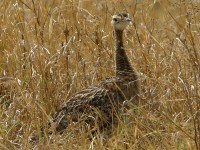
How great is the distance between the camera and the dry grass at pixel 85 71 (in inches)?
185

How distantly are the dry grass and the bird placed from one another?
12cm

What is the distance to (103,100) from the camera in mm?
5547

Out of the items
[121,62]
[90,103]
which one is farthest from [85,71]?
[90,103]

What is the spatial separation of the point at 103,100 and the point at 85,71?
1.97ft

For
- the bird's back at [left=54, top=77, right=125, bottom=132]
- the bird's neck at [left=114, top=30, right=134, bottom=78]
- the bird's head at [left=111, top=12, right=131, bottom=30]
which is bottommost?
the bird's back at [left=54, top=77, right=125, bottom=132]

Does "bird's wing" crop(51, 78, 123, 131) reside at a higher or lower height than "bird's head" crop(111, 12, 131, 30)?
lower

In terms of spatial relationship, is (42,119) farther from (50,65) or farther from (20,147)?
(50,65)

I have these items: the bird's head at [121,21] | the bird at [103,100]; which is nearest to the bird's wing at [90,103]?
the bird at [103,100]

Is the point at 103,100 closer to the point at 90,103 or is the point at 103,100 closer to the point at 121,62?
the point at 90,103

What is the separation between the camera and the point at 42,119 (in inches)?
206

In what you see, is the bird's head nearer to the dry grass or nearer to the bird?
the dry grass

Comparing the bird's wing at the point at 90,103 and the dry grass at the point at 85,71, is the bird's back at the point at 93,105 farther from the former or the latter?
the dry grass at the point at 85,71

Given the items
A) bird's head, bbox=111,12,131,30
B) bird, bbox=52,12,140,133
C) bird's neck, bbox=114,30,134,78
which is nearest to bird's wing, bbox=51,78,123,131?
bird, bbox=52,12,140,133

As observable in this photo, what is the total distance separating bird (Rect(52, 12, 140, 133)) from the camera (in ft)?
17.6
